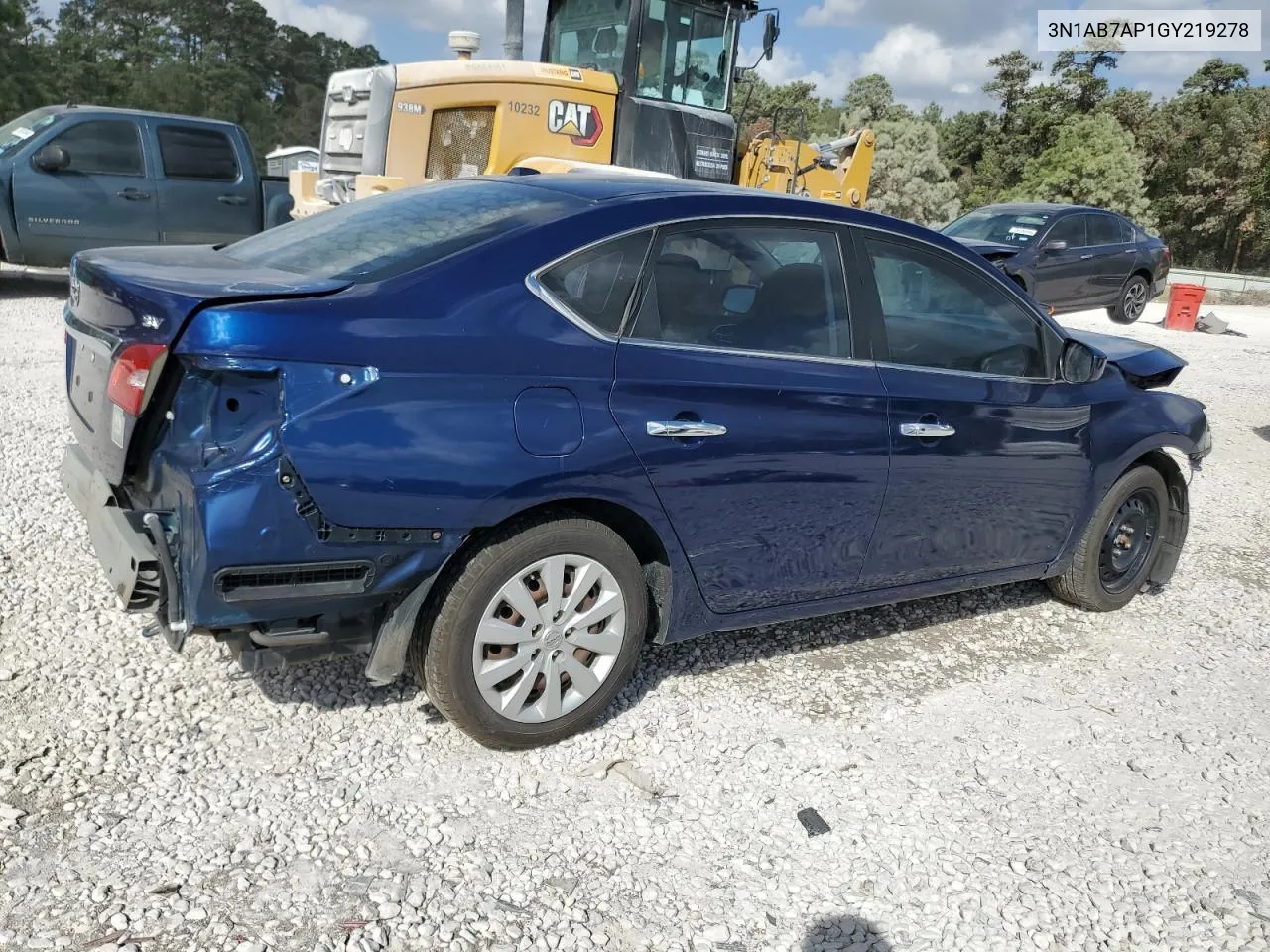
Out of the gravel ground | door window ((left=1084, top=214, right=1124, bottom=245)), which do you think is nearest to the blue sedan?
the gravel ground

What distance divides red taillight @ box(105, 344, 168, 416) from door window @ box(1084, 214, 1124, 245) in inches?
560

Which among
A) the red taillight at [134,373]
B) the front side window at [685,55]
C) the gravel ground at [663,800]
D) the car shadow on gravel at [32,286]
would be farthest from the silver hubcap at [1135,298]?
the red taillight at [134,373]

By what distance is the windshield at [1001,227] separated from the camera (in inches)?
539

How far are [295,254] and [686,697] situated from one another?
6.57ft

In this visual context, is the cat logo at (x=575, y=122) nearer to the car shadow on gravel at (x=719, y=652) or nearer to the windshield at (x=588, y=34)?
the windshield at (x=588, y=34)

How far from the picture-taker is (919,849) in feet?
9.91

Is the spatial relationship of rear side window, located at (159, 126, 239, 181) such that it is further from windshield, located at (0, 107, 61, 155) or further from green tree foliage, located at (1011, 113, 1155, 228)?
green tree foliage, located at (1011, 113, 1155, 228)

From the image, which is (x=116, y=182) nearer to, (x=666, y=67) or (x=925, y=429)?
(x=666, y=67)

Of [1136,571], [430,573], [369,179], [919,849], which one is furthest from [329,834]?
[369,179]

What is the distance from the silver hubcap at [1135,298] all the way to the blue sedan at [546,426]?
12847mm

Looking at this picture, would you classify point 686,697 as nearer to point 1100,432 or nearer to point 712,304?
point 712,304

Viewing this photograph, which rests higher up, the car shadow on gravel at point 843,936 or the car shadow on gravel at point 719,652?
the car shadow on gravel at point 719,652

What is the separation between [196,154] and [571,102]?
4.91 m

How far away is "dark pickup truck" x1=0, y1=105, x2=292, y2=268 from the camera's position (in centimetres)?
1110
